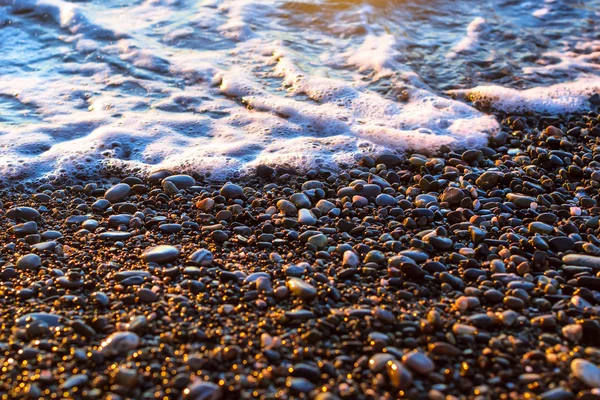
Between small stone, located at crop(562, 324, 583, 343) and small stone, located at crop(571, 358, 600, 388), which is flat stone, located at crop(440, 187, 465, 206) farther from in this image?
small stone, located at crop(571, 358, 600, 388)

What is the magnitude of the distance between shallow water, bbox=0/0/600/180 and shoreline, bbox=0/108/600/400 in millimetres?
480

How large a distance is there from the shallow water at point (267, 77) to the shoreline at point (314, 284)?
18.9 inches

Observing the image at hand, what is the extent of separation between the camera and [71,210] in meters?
3.41

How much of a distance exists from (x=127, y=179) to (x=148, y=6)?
412cm

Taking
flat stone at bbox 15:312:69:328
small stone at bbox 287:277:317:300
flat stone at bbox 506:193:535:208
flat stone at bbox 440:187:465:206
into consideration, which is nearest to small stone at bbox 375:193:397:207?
flat stone at bbox 440:187:465:206

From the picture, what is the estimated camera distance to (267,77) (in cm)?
537

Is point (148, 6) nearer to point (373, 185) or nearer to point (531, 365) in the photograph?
point (373, 185)

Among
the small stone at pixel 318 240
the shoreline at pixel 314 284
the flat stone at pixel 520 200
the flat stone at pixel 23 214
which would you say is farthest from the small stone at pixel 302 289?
the flat stone at pixel 23 214

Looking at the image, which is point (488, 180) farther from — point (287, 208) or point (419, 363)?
point (419, 363)

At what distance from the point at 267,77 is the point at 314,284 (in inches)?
123

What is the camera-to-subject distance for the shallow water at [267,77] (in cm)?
423

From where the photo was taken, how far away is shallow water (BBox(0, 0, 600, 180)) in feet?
13.9

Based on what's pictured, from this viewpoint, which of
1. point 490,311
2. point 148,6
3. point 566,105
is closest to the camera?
point 490,311

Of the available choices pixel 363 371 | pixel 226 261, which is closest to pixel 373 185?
Result: pixel 226 261
